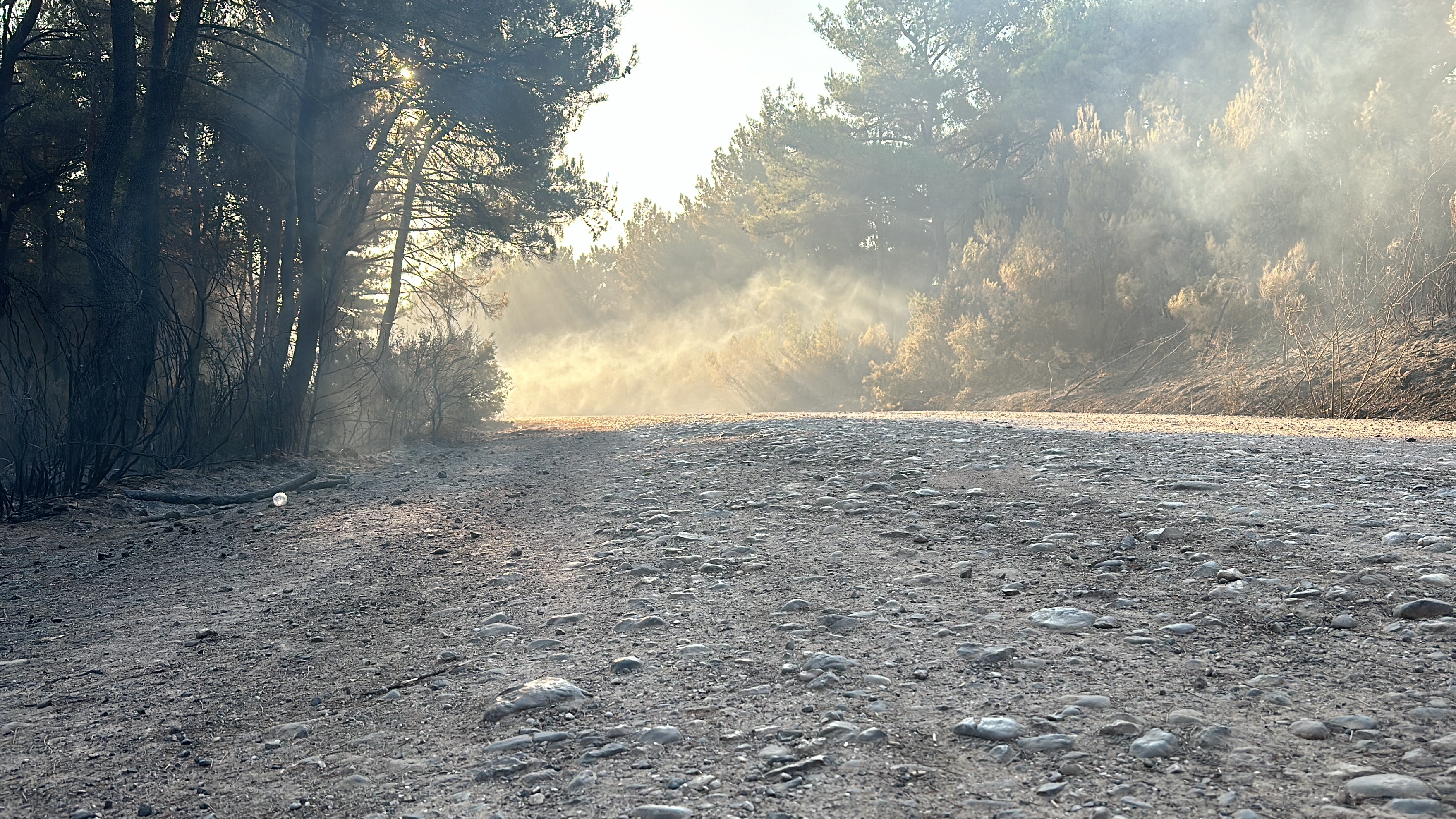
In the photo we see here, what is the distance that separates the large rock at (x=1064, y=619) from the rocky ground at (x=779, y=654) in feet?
0.06

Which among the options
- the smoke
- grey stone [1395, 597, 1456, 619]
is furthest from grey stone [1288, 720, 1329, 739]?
the smoke

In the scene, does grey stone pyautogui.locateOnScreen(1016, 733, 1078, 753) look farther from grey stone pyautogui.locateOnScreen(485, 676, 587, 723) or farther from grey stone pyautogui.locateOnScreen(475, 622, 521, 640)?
grey stone pyautogui.locateOnScreen(475, 622, 521, 640)

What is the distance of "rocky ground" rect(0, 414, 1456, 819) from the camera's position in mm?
2465

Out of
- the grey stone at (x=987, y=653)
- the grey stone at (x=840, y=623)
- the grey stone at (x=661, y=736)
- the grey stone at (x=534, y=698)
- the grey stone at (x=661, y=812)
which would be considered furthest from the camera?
the grey stone at (x=840, y=623)

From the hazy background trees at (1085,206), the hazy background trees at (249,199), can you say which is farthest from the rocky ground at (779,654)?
the hazy background trees at (1085,206)

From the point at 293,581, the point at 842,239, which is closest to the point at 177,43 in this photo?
the point at 293,581

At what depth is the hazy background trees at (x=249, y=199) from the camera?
877 cm

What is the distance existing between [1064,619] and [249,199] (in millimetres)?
13736

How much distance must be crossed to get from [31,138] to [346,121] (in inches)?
161

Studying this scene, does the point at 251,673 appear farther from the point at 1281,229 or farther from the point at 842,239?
the point at 842,239

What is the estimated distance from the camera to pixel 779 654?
347cm

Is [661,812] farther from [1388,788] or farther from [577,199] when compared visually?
[577,199]

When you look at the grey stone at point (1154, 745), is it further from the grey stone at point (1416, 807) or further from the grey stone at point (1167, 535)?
the grey stone at point (1167, 535)

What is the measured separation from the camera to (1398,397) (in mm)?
12047
